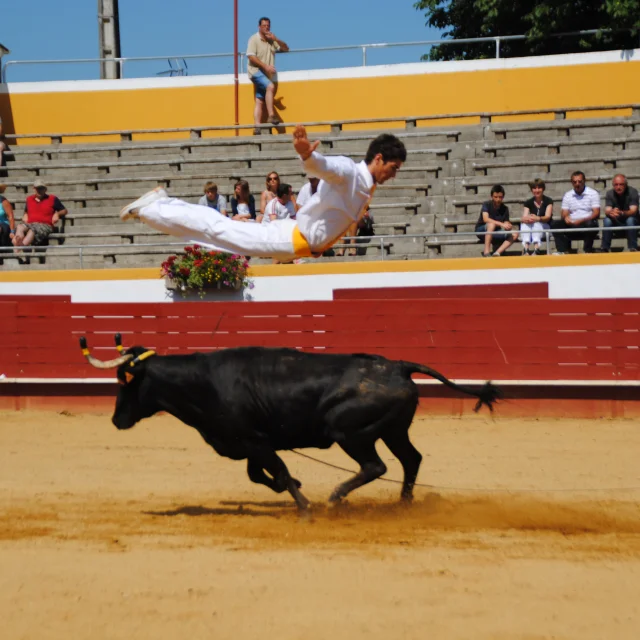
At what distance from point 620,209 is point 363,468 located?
6.38 m

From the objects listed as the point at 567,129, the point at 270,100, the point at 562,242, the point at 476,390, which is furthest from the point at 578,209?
the point at 270,100

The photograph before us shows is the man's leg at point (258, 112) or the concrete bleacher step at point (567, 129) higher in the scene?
the man's leg at point (258, 112)

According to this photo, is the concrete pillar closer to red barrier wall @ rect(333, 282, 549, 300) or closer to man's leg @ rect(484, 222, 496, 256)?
red barrier wall @ rect(333, 282, 549, 300)

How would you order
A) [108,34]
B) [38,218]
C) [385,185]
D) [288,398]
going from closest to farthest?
[288,398] < [38,218] < [385,185] < [108,34]

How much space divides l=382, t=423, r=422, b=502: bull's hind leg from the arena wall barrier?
4.53m

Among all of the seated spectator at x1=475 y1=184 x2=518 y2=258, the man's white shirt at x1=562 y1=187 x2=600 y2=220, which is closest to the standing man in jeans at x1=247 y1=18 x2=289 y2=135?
the seated spectator at x1=475 y1=184 x2=518 y2=258

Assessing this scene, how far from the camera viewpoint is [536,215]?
11.9 m

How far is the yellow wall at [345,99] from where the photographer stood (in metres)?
16.5

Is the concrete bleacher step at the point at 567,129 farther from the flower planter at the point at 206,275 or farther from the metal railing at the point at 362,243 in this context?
the flower planter at the point at 206,275

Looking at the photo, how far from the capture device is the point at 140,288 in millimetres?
12492

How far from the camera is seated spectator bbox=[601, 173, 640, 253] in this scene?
1159 cm

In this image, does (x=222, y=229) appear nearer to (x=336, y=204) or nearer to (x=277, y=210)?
(x=336, y=204)

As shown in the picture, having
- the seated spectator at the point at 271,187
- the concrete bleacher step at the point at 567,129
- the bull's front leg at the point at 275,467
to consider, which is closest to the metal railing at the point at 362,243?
the seated spectator at the point at 271,187

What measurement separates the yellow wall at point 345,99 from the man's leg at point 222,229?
1156 centimetres
